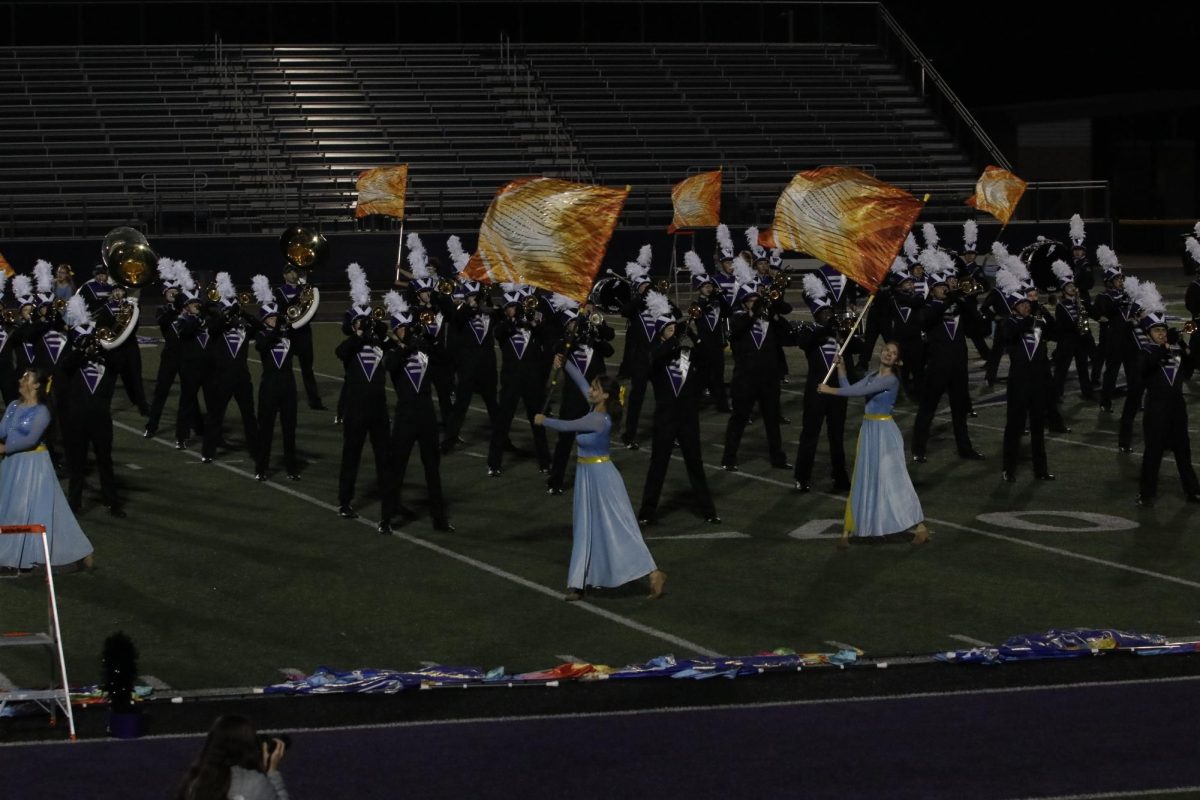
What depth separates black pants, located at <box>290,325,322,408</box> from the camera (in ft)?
69.8

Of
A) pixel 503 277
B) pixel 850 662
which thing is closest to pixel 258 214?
pixel 503 277

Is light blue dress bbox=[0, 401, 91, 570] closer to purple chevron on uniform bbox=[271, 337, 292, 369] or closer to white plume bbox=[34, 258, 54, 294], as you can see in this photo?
purple chevron on uniform bbox=[271, 337, 292, 369]

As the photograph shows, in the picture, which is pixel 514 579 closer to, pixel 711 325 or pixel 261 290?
pixel 261 290

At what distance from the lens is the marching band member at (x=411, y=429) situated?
1478 centimetres

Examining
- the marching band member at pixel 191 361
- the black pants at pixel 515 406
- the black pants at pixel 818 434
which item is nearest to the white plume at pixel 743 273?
the black pants at pixel 515 406

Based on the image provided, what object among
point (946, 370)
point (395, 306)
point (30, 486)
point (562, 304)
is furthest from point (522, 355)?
point (30, 486)

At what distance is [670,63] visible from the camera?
140 feet

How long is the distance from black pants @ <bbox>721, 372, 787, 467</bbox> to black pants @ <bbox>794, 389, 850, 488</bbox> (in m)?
1.10

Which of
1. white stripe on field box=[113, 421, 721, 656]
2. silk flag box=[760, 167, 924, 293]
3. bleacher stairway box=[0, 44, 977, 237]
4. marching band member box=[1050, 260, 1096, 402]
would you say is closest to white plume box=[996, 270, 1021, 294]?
marching band member box=[1050, 260, 1096, 402]

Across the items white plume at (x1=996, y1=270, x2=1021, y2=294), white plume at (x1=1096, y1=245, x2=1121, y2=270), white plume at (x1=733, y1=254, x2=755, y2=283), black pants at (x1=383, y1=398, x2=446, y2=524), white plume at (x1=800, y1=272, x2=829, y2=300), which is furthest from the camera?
white plume at (x1=1096, y1=245, x2=1121, y2=270)

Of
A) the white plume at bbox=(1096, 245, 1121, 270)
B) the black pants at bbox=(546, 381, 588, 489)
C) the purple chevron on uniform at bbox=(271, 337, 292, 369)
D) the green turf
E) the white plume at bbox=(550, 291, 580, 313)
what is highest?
the white plume at bbox=(1096, 245, 1121, 270)

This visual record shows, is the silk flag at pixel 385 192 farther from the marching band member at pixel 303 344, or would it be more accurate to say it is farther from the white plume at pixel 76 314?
the white plume at pixel 76 314

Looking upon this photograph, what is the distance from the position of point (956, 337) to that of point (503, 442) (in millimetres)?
4445

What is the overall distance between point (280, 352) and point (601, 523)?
19.2 feet
